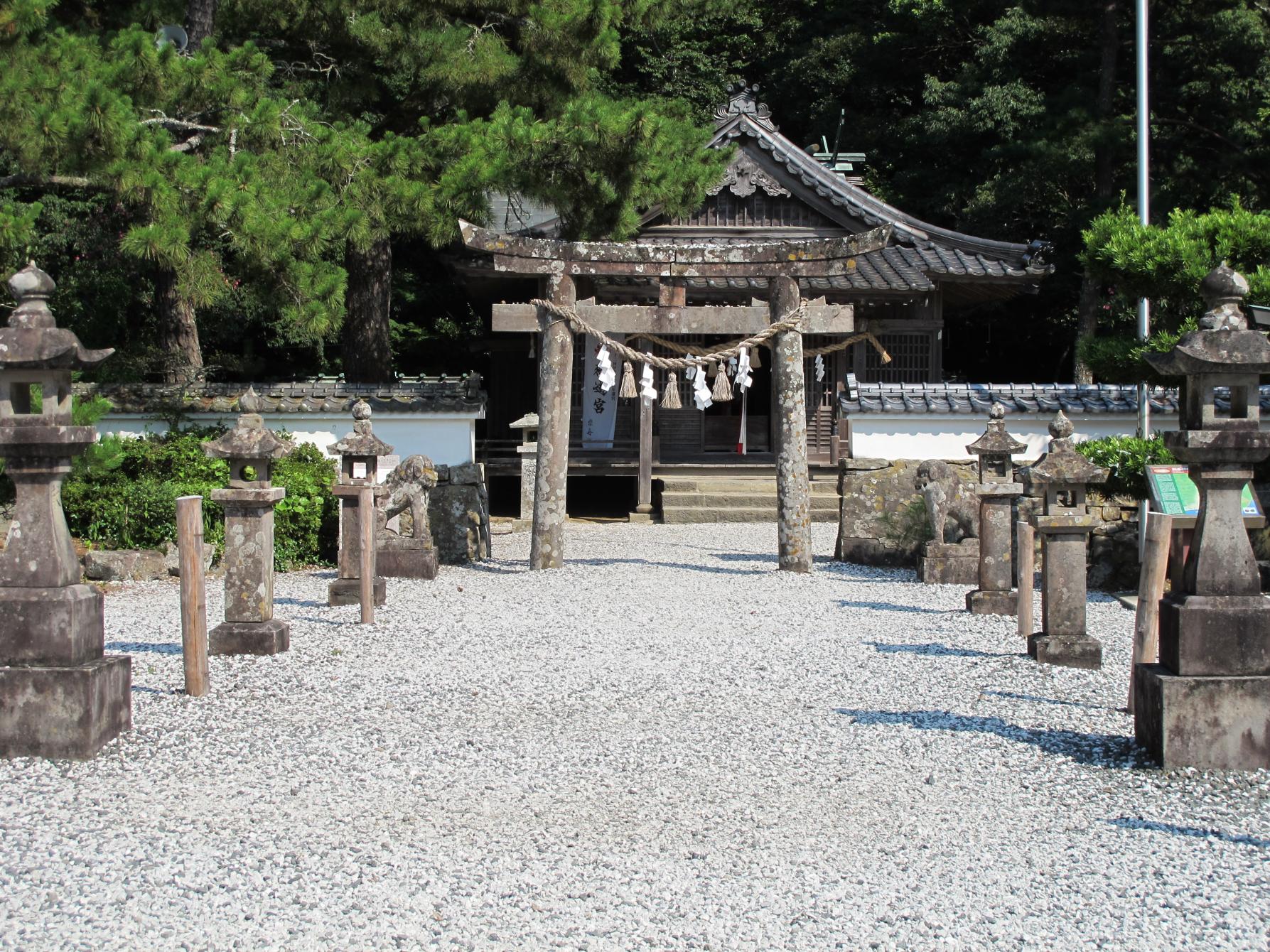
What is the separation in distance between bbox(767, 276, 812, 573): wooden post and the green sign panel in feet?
13.6

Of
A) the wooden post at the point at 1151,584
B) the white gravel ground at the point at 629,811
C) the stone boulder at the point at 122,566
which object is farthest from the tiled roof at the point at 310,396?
the wooden post at the point at 1151,584

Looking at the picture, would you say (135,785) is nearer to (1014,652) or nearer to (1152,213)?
(1014,652)

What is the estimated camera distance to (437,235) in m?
13.3

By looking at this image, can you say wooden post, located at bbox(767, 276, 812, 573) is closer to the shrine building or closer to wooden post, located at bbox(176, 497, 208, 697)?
the shrine building

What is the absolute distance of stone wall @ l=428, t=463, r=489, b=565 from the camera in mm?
12242

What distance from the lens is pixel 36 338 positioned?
17.0 feet

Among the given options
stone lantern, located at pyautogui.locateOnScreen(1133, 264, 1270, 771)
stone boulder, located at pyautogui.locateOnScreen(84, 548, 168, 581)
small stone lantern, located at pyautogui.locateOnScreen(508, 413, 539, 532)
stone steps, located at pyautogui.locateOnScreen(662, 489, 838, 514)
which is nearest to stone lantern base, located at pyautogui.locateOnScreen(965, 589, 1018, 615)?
stone lantern, located at pyautogui.locateOnScreen(1133, 264, 1270, 771)

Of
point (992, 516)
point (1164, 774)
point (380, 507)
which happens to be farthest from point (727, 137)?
point (1164, 774)

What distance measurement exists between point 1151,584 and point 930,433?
936cm

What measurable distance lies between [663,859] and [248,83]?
10.7 meters

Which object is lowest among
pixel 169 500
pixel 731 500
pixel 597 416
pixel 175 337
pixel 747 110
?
pixel 731 500

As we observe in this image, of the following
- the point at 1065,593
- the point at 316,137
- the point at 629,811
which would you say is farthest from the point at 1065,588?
the point at 316,137

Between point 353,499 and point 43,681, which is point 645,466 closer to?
point 353,499

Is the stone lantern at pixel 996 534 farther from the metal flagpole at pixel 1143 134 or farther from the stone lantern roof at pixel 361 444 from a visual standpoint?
the metal flagpole at pixel 1143 134
